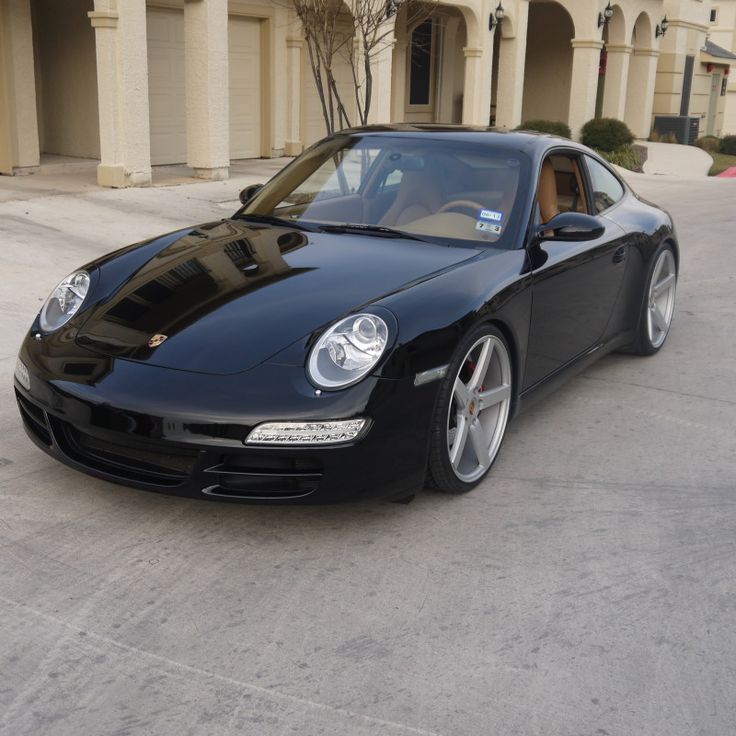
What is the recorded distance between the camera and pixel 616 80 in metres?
25.6

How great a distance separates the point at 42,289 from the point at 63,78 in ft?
28.6

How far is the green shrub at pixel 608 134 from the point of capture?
23.3 meters

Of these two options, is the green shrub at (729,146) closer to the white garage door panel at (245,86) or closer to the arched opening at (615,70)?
the arched opening at (615,70)

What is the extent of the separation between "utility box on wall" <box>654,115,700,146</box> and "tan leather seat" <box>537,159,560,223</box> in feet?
83.6

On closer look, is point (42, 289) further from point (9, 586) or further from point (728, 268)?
point (728, 268)

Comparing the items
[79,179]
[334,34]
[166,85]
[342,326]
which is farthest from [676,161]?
[342,326]

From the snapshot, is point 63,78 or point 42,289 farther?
point 63,78

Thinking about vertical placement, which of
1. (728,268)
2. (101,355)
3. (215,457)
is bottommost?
(728,268)

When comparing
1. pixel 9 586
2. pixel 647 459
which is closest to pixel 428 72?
pixel 647 459

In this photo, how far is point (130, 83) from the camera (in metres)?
12.1

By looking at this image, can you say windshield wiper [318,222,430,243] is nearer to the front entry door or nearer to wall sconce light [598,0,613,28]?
wall sconce light [598,0,613,28]

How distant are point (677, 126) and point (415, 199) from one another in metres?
26.3

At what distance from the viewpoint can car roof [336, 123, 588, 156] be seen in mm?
4926

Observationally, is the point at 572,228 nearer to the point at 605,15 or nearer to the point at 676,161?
the point at 605,15
